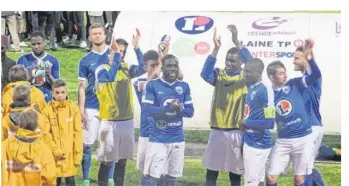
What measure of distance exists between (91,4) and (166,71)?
75cm

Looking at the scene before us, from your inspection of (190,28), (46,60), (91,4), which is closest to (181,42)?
(190,28)

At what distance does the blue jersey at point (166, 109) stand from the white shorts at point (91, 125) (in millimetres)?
411

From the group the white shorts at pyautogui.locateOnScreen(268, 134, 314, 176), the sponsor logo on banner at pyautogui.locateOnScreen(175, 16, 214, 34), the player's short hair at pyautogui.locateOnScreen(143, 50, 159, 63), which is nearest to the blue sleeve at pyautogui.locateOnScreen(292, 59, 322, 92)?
the white shorts at pyautogui.locateOnScreen(268, 134, 314, 176)

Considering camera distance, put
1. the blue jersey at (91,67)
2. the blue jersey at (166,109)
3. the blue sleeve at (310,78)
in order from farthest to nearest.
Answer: the blue jersey at (91,67)
the blue jersey at (166,109)
the blue sleeve at (310,78)

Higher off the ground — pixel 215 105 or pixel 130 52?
pixel 130 52

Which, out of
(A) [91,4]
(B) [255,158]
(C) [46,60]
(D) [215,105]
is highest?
(A) [91,4]

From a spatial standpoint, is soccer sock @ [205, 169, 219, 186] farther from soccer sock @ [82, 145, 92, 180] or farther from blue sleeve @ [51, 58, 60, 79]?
blue sleeve @ [51, 58, 60, 79]

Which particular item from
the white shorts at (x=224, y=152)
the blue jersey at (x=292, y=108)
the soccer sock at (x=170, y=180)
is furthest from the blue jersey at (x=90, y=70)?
the blue jersey at (x=292, y=108)

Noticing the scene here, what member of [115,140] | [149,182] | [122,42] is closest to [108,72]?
[122,42]

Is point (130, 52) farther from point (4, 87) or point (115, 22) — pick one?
point (4, 87)

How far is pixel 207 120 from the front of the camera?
475cm

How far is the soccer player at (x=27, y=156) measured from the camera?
4898mm

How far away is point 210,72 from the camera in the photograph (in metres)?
4.74

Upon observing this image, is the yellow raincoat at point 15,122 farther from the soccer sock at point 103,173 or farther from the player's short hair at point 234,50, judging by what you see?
the player's short hair at point 234,50
